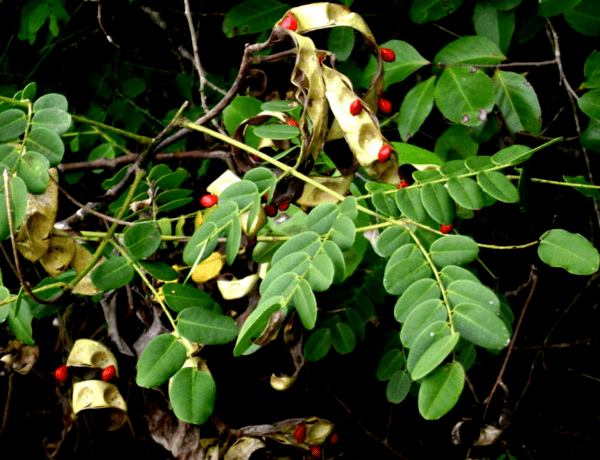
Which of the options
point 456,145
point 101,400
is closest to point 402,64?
point 456,145

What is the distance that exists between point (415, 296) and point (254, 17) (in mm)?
860

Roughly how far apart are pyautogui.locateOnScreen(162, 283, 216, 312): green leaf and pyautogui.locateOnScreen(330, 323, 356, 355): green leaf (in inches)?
11.1

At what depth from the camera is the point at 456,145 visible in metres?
1.28

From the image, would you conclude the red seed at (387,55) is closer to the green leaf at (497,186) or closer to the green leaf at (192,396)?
the green leaf at (497,186)

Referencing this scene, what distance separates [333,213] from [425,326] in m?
0.20

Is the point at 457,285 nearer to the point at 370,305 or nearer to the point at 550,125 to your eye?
the point at 370,305

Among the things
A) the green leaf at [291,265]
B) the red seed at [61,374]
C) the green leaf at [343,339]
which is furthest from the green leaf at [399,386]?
the red seed at [61,374]

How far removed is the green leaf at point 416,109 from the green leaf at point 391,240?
1.45 ft

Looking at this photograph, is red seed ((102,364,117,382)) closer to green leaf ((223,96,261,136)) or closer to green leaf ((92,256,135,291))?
green leaf ((92,256,135,291))

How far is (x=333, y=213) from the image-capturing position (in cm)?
79

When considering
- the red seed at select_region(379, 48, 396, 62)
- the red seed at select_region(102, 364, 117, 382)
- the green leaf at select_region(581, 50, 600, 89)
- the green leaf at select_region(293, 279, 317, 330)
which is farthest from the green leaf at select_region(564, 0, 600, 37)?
the red seed at select_region(102, 364, 117, 382)

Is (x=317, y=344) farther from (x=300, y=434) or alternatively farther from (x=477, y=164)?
(x=477, y=164)

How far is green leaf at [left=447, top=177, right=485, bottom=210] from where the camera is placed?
822 mm

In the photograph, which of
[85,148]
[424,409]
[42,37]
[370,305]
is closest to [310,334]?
[370,305]
